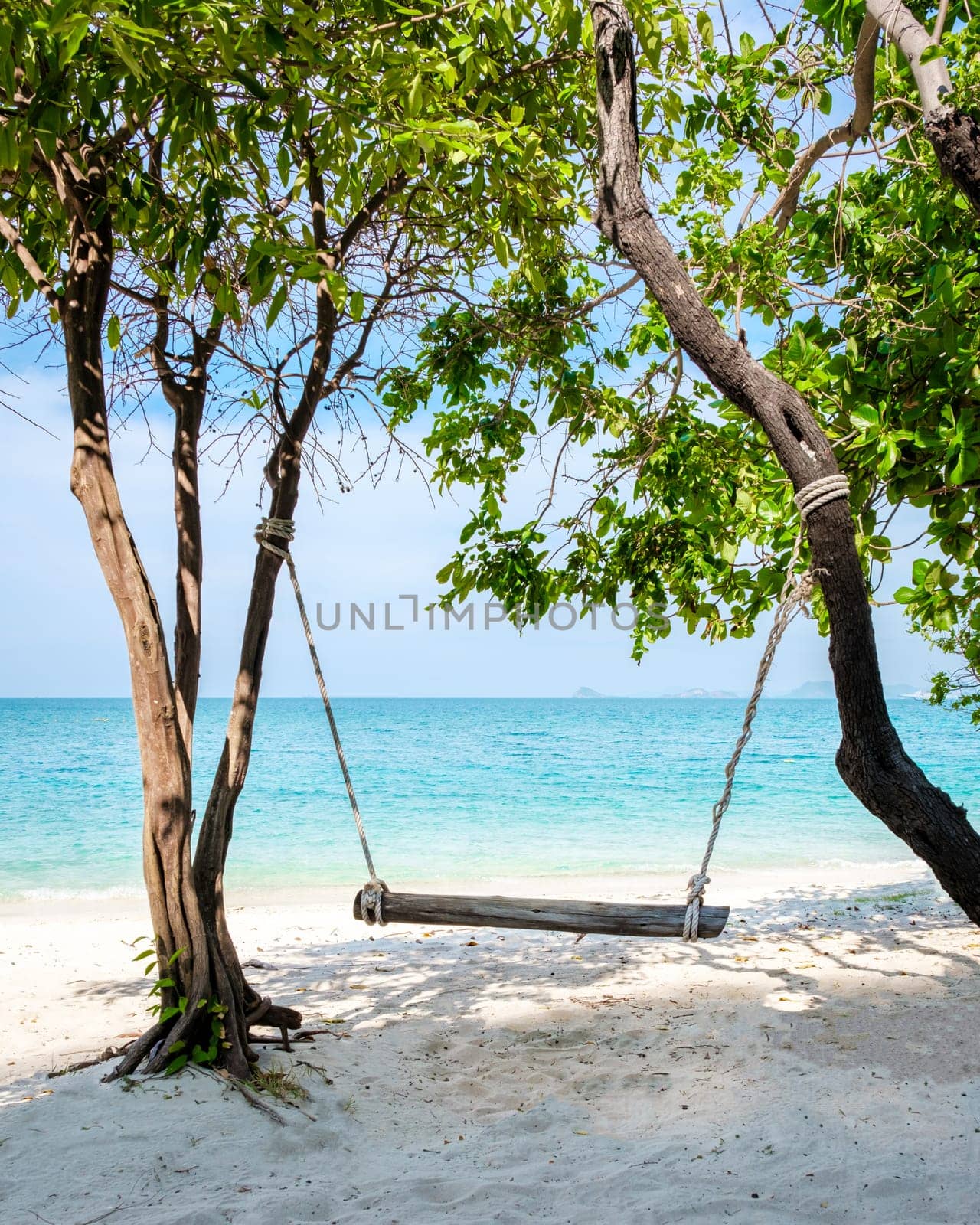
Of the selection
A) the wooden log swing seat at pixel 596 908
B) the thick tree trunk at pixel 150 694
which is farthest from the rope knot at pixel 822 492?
the thick tree trunk at pixel 150 694

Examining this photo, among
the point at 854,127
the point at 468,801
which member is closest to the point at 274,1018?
the point at 854,127

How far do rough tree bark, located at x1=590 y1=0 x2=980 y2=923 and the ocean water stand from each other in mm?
7530

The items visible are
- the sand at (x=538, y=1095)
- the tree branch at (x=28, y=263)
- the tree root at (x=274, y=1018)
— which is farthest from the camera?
the tree root at (x=274, y=1018)

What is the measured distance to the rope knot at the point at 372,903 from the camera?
8.34ft

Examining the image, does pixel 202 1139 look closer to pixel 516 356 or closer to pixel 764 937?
pixel 516 356

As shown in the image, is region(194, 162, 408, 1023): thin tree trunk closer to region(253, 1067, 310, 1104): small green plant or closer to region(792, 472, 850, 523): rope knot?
region(253, 1067, 310, 1104): small green plant

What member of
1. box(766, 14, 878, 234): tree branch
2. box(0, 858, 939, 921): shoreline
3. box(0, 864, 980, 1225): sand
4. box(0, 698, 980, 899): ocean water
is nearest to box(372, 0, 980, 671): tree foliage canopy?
box(766, 14, 878, 234): tree branch

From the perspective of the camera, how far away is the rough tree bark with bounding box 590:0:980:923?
1.64 metres

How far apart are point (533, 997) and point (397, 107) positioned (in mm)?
3171

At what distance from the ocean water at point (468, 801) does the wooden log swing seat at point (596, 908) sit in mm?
6536

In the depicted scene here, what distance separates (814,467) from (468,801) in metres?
15.9

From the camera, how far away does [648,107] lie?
2.94 meters

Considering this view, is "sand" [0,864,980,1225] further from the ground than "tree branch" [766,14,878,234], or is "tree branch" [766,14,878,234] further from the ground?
"tree branch" [766,14,878,234]

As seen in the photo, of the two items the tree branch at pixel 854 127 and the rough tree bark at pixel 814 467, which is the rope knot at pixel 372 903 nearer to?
the rough tree bark at pixel 814 467
